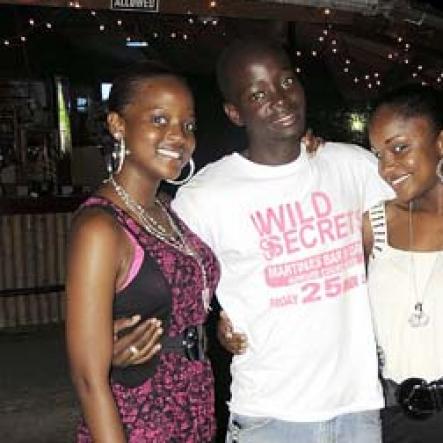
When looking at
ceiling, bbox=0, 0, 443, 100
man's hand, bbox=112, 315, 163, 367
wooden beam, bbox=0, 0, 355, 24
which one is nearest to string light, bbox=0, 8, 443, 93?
ceiling, bbox=0, 0, 443, 100

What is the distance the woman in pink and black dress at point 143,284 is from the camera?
2059 millimetres

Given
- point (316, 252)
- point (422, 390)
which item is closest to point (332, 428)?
point (422, 390)

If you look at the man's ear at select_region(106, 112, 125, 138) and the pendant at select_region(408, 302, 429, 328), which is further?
the pendant at select_region(408, 302, 429, 328)

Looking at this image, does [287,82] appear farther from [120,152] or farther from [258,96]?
[120,152]

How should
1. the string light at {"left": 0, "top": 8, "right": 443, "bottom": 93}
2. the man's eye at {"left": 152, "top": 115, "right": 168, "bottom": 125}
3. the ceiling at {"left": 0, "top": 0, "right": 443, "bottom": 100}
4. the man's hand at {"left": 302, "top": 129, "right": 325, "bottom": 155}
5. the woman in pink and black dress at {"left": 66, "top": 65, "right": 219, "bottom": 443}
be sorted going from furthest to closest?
the string light at {"left": 0, "top": 8, "right": 443, "bottom": 93}
the ceiling at {"left": 0, "top": 0, "right": 443, "bottom": 100}
the man's hand at {"left": 302, "top": 129, "right": 325, "bottom": 155}
the man's eye at {"left": 152, "top": 115, "right": 168, "bottom": 125}
the woman in pink and black dress at {"left": 66, "top": 65, "right": 219, "bottom": 443}

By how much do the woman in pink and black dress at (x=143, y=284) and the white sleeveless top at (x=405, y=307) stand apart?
56 cm

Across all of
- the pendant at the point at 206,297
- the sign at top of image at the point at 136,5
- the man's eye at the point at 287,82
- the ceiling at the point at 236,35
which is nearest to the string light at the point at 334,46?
the ceiling at the point at 236,35

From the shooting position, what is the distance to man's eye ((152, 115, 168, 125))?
2301 millimetres

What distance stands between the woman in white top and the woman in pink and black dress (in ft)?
1.92

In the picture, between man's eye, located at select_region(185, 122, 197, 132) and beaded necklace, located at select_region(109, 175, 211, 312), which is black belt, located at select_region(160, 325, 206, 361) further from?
man's eye, located at select_region(185, 122, 197, 132)

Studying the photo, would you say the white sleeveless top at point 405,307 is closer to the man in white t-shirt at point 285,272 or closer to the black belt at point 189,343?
the man in white t-shirt at point 285,272

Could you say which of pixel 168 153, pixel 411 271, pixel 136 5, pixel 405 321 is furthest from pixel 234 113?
pixel 136 5

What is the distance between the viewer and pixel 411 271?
2514 mm

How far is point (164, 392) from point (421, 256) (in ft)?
3.12
